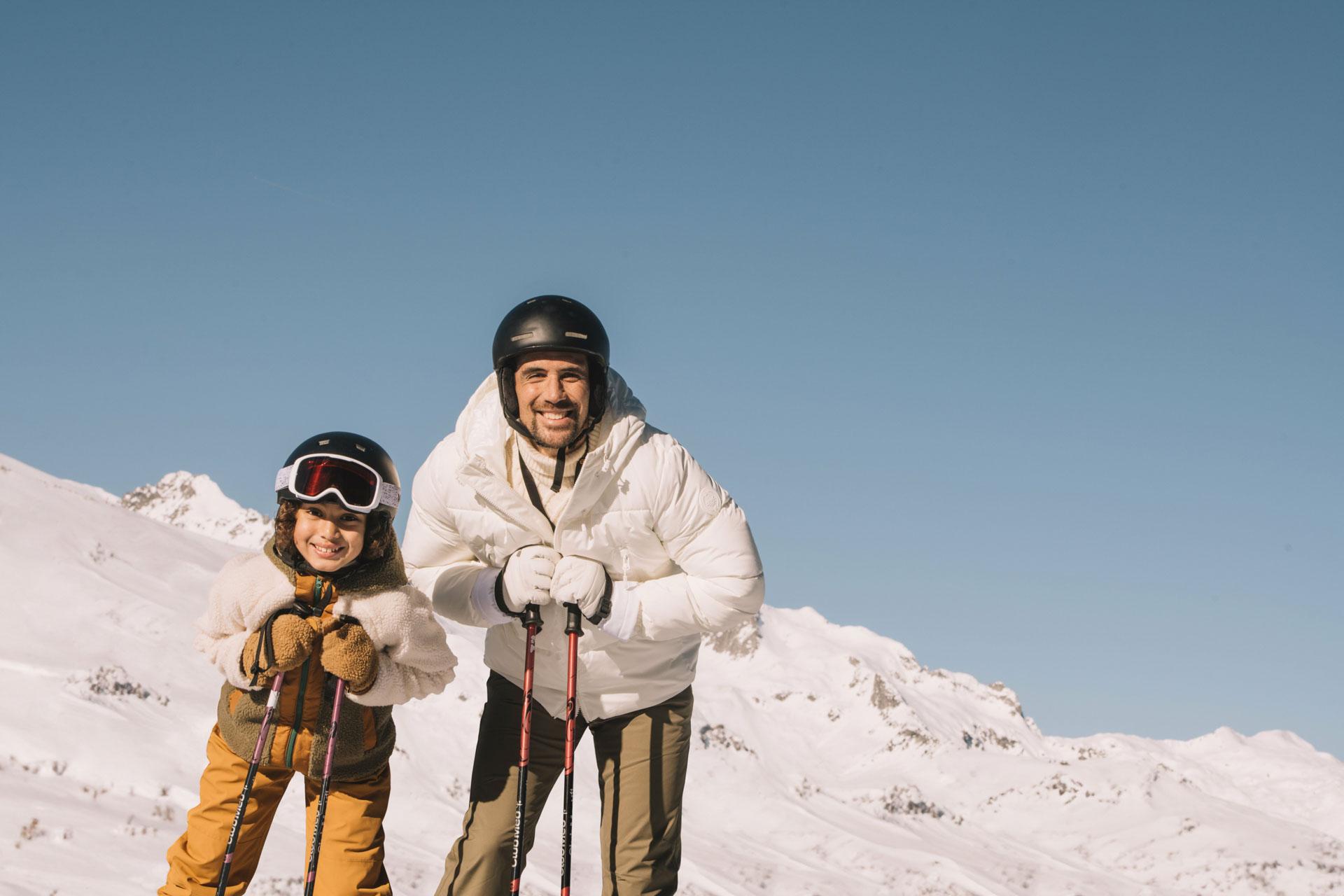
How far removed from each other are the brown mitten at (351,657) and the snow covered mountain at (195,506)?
103637 mm

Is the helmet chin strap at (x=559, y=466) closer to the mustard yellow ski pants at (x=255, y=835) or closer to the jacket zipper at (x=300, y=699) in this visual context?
the jacket zipper at (x=300, y=699)

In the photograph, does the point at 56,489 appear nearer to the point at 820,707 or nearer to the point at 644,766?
the point at 644,766

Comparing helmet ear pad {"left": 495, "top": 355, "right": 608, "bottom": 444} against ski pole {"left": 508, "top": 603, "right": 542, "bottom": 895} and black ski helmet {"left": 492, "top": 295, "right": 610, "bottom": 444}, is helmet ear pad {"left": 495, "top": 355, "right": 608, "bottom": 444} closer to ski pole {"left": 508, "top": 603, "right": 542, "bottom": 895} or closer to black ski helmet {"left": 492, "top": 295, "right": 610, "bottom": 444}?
black ski helmet {"left": 492, "top": 295, "right": 610, "bottom": 444}

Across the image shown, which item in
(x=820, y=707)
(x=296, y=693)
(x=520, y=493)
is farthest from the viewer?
(x=820, y=707)

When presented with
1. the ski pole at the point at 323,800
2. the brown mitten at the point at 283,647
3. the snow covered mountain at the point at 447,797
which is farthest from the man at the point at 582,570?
the snow covered mountain at the point at 447,797

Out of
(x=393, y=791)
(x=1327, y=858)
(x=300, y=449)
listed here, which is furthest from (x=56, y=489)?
(x=1327, y=858)

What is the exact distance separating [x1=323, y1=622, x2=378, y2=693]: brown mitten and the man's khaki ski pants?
82 centimetres

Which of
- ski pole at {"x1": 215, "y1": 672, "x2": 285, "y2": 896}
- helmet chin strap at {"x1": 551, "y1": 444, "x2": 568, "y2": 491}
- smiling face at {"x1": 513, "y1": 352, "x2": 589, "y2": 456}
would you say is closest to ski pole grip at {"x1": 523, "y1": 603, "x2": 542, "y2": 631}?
helmet chin strap at {"x1": 551, "y1": 444, "x2": 568, "y2": 491}

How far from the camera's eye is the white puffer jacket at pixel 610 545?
16.8 feet

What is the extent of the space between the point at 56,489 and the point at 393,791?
11099 mm

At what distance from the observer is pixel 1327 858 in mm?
26562

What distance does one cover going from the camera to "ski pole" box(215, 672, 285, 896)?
459 centimetres

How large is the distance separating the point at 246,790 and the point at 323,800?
31 cm

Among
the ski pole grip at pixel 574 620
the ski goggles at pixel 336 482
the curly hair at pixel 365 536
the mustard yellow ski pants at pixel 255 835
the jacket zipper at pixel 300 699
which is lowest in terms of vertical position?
the mustard yellow ski pants at pixel 255 835
